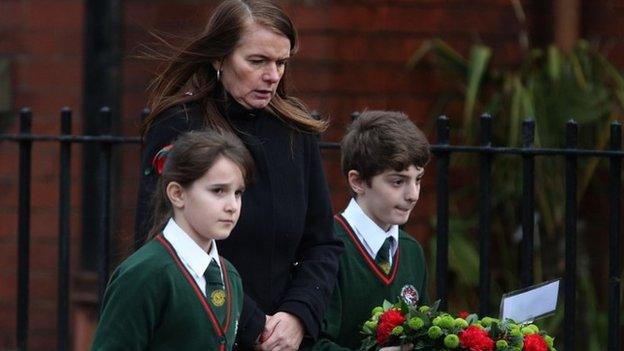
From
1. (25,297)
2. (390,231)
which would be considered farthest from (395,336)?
(25,297)

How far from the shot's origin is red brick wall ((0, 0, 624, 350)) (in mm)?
6668

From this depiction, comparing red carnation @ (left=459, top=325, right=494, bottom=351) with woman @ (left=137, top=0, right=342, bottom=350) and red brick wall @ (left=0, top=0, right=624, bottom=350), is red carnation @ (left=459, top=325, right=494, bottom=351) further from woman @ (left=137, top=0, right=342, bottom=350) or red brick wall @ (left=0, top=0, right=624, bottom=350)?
red brick wall @ (left=0, top=0, right=624, bottom=350)

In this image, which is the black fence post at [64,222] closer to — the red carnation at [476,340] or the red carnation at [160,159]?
the red carnation at [160,159]

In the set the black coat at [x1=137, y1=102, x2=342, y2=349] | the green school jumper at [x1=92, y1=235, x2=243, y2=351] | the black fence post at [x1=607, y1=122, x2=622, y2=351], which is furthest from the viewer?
the black fence post at [x1=607, y1=122, x2=622, y2=351]

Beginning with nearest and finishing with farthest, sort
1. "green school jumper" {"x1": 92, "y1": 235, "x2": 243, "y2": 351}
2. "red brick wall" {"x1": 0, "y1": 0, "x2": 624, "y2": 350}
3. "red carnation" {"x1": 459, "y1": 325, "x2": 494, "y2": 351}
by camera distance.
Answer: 1. "green school jumper" {"x1": 92, "y1": 235, "x2": 243, "y2": 351}
2. "red carnation" {"x1": 459, "y1": 325, "x2": 494, "y2": 351}
3. "red brick wall" {"x1": 0, "y1": 0, "x2": 624, "y2": 350}

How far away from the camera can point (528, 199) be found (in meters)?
5.28

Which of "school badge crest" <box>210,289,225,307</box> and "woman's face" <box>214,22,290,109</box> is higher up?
"woman's face" <box>214,22,290,109</box>

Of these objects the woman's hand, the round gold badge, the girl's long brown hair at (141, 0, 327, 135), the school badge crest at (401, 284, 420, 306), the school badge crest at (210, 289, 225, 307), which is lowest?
the woman's hand

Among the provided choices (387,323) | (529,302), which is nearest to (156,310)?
(387,323)

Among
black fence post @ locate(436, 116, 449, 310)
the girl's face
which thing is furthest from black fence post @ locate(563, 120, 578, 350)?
the girl's face

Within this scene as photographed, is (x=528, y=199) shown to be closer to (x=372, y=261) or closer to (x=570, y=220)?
(x=570, y=220)

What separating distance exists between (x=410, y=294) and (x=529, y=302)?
0.36 meters

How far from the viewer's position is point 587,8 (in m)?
7.18

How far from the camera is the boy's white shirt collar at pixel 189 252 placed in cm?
377
